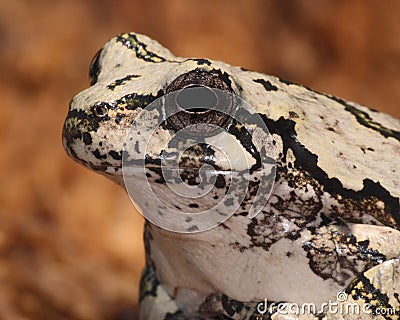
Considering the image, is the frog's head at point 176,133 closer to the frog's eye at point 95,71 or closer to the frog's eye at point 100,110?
the frog's eye at point 100,110

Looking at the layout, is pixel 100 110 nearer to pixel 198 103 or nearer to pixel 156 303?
pixel 198 103

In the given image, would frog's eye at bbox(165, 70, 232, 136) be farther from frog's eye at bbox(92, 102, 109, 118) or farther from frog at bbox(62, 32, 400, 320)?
frog's eye at bbox(92, 102, 109, 118)

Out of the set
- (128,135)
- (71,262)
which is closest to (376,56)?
(71,262)

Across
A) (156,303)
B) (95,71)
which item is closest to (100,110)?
(95,71)

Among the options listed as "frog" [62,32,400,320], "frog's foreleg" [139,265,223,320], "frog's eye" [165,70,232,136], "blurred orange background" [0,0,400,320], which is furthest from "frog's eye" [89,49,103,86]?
"blurred orange background" [0,0,400,320]

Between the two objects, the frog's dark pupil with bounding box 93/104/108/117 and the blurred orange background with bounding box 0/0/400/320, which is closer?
the frog's dark pupil with bounding box 93/104/108/117

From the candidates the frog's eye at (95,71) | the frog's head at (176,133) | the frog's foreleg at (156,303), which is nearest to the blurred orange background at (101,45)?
the frog's foreleg at (156,303)
